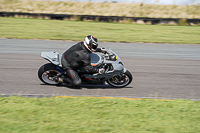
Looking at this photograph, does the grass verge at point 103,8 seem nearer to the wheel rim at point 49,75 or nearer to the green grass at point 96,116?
the wheel rim at point 49,75

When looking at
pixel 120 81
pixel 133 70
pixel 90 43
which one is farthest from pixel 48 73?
pixel 133 70

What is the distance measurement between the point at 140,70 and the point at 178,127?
617cm

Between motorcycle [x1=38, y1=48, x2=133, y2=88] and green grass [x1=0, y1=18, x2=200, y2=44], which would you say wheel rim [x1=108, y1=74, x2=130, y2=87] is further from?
green grass [x1=0, y1=18, x2=200, y2=44]

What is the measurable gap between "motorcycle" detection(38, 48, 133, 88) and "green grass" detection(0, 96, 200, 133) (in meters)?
1.58

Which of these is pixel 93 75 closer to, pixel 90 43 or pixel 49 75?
pixel 90 43

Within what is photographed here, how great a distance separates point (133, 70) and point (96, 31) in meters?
11.3

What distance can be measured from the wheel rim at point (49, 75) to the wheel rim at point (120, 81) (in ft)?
5.52

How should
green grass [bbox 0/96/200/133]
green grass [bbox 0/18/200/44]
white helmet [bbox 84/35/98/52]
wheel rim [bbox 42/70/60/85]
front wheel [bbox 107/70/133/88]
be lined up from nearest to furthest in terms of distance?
green grass [bbox 0/96/200/133]
white helmet [bbox 84/35/98/52]
wheel rim [bbox 42/70/60/85]
front wheel [bbox 107/70/133/88]
green grass [bbox 0/18/200/44]

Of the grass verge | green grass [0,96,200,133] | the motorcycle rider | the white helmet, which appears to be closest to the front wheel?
the motorcycle rider

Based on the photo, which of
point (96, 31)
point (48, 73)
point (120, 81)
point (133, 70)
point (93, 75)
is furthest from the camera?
point (96, 31)

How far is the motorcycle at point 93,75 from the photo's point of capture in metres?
8.45

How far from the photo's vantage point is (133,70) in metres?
11.3

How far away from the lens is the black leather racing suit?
8203mm

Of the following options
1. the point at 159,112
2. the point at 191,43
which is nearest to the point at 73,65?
the point at 159,112
